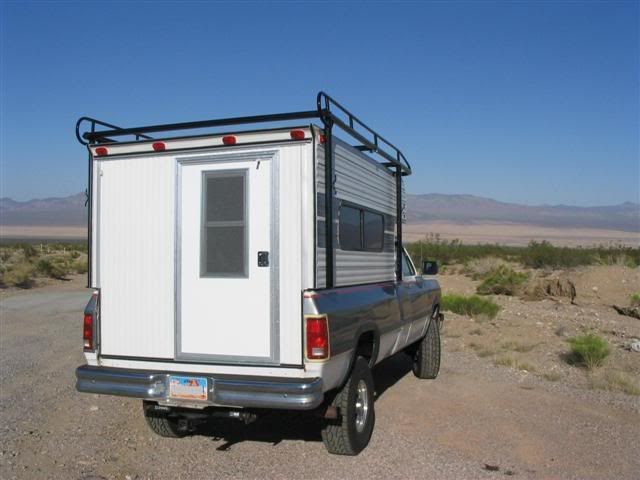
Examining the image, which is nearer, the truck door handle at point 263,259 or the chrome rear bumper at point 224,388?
the chrome rear bumper at point 224,388

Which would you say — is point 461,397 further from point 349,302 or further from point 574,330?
point 574,330

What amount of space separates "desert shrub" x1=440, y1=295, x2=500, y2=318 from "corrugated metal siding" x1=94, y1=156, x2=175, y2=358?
426 inches

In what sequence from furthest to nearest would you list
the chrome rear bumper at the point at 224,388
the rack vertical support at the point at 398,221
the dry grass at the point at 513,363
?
the dry grass at the point at 513,363 < the rack vertical support at the point at 398,221 < the chrome rear bumper at the point at 224,388

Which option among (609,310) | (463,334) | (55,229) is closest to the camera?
(463,334)

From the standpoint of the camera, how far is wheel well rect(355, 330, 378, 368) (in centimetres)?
627

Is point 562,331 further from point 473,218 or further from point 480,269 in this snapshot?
point 473,218

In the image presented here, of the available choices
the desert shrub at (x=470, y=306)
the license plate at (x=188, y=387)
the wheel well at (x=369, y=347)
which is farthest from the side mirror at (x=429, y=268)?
the desert shrub at (x=470, y=306)

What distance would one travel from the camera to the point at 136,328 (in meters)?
5.78

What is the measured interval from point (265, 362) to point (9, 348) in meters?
7.94

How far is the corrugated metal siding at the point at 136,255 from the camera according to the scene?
5707 mm

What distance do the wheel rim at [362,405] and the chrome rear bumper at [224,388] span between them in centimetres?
105

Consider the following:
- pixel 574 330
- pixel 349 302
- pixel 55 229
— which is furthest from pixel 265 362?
pixel 55 229

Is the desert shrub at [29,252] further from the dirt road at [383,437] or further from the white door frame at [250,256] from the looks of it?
the white door frame at [250,256]

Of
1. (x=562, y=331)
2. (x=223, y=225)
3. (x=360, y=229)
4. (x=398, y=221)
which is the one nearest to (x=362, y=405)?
(x=360, y=229)
